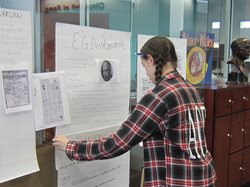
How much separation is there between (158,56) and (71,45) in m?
0.53

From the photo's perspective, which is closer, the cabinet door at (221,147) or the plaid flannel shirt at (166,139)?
the plaid flannel shirt at (166,139)

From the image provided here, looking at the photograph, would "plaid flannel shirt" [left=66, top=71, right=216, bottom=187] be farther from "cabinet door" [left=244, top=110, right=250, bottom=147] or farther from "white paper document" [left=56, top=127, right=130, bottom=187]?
"cabinet door" [left=244, top=110, right=250, bottom=147]

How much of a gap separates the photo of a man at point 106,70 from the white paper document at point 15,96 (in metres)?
0.53

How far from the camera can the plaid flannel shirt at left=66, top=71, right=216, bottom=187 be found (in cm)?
162

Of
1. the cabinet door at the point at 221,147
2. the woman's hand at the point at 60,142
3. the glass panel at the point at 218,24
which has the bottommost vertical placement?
the cabinet door at the point at 221,147

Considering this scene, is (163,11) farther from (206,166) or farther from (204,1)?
(206,166)

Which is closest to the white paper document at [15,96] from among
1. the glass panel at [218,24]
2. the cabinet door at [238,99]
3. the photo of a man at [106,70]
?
the photo of a man at [106,70]

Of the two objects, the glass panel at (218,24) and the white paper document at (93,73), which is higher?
the glass panel at (218,24)

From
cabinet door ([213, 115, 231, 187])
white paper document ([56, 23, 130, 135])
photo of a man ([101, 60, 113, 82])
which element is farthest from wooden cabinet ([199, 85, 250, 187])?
photo of a man ([101, 60, 113, 82])

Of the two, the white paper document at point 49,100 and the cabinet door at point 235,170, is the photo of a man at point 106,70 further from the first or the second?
the cabinet door at point 235,170

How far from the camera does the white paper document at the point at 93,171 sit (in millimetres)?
2003

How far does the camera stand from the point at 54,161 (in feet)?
6.41

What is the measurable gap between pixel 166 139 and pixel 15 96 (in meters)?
0.74

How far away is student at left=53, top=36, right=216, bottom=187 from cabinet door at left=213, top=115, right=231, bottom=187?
1.22 metres
